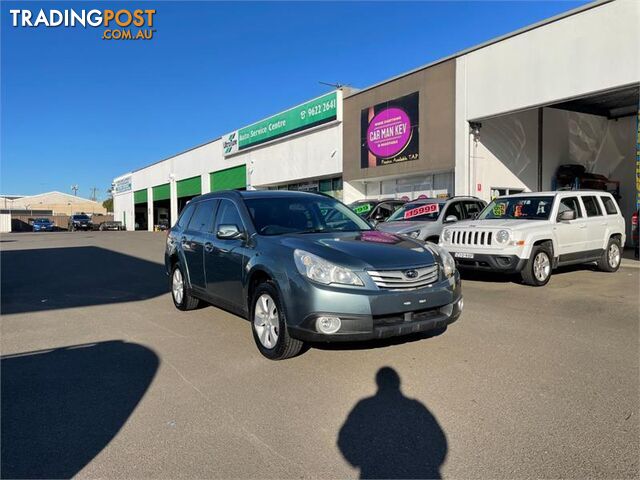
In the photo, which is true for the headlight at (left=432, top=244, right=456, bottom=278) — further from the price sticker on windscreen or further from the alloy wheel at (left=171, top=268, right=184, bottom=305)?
the price sticker on windscreen

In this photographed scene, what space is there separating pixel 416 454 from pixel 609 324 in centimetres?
435

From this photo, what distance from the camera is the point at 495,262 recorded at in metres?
8.80

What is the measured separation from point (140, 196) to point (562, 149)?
50150 millimetres

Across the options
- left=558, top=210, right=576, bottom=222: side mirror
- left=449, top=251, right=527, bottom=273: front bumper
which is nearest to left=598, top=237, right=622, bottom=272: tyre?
left=558, top=210, right=576, bottom=222: side mirror

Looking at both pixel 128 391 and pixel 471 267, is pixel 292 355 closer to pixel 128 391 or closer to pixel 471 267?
pixel 128 391

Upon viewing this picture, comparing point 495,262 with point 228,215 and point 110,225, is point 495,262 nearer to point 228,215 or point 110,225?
point 228,215

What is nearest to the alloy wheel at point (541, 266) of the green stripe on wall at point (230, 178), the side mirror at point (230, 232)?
the side mirror at point (230, 232)

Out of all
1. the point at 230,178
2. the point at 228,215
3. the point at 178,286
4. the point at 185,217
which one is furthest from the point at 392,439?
the point at 230,178

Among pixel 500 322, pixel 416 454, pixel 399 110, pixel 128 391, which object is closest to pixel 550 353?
pixel 500 322

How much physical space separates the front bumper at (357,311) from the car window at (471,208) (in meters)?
8.51

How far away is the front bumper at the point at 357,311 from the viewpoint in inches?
160

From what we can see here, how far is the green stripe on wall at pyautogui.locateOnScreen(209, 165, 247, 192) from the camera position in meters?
34.1

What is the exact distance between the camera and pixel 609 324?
6059 mm

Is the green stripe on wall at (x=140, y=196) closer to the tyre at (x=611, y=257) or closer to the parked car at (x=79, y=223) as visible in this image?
the parked car at (x=79, y=223)
